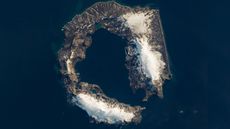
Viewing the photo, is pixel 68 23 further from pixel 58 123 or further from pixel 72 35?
pixel 58 123

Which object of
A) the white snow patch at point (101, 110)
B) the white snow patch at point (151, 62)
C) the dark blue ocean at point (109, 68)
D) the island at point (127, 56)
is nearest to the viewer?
the dark blue ocean at point (109, 68)

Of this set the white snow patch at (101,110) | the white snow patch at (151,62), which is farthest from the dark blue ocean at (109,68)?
the white snow patch at (151,62)

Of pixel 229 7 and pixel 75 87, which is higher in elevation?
pixel 229 7

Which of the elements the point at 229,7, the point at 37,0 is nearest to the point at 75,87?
the point at 37,0

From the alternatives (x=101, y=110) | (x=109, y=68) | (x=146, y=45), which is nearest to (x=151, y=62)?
(x=146, y=45)

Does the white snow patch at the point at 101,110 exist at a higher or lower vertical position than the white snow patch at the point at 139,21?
lower

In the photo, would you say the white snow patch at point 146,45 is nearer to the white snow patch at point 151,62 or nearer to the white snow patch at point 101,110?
the white snow patch at point 151,62
